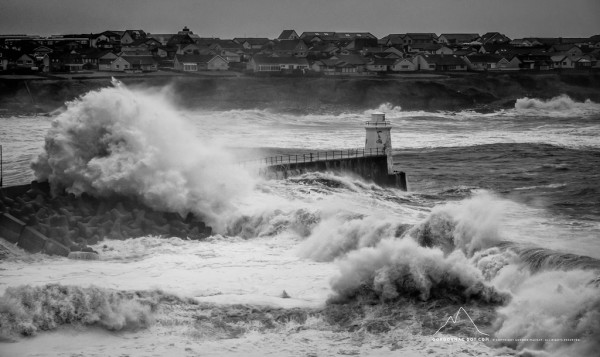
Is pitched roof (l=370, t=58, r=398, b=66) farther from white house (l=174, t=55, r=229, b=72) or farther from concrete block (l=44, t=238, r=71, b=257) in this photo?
concrete block (l=44, t=238, r=71, b=257)

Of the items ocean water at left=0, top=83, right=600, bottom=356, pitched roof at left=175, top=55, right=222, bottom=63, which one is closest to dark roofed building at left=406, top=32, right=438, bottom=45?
pitched roof at left=175, top=55, right=222, bottom=63

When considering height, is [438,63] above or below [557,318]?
above

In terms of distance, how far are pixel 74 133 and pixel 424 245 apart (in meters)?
10.8

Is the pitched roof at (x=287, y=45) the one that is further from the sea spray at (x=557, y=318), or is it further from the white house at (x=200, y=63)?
the sea spray at (x=557, y=318)

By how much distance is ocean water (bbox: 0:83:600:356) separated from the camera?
13133mm

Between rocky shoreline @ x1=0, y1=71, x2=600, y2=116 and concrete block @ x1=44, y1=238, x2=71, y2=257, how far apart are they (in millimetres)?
40859

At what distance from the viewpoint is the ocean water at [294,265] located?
43.1 feet

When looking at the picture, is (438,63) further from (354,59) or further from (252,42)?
(252,42)

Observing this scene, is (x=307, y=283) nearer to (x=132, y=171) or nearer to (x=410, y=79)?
(x=132, y=171)

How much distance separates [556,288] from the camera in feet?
44.6

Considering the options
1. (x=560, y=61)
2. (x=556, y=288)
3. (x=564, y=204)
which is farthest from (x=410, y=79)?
(x=556, y=288)

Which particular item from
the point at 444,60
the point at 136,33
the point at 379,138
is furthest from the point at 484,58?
the point at 379,138

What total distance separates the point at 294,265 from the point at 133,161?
23.0 feet

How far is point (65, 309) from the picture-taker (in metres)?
13.8
